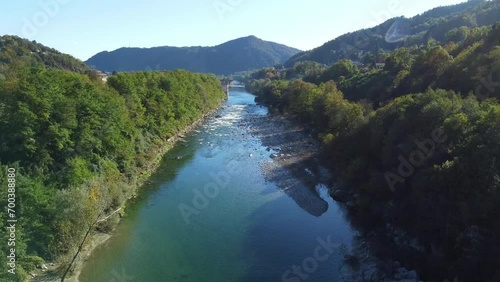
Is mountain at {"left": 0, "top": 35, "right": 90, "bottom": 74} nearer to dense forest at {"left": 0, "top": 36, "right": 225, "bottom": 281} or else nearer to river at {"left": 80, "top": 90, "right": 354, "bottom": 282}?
dense forest at {"left": 0, "top": 36, "right": 225, "bottom": 281}

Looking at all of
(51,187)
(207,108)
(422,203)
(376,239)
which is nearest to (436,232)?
(422,203)

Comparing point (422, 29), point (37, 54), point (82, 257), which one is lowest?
point (422, 29)

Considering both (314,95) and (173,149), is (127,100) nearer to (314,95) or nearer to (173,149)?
(173,149)

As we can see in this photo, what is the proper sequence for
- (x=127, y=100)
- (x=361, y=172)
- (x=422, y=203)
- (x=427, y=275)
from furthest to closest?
(x=127, y=100)
(x=361, y=172)
(x=422, y=203)
(x=427, y=275)

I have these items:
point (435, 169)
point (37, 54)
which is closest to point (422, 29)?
point (37, 54)

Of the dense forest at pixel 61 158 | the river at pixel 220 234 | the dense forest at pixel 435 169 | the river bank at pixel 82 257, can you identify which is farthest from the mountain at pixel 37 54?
the dense forest at pixel 435 169

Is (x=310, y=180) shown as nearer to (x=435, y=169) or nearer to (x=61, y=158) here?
(x=435, y=169)
